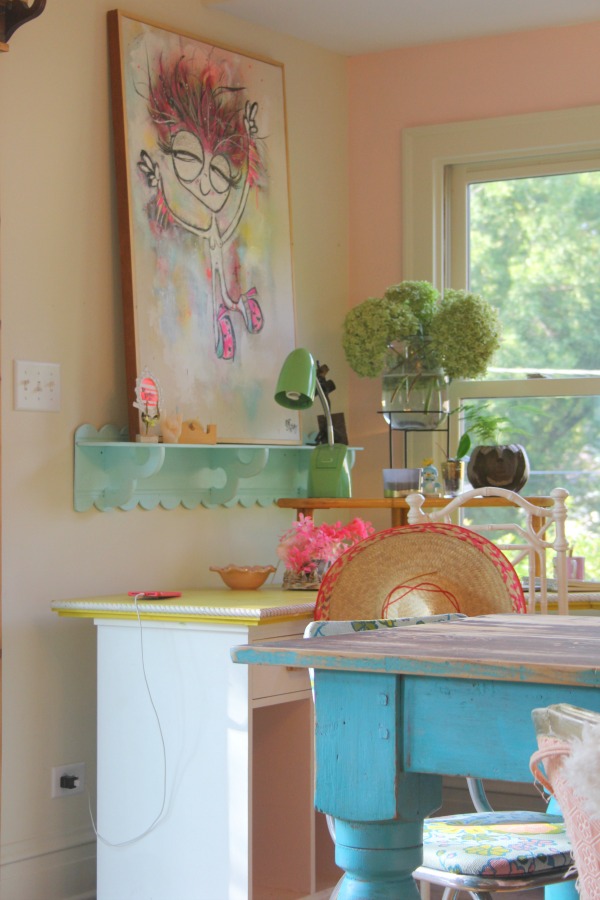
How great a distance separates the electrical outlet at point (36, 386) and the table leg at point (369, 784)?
1.62 meters

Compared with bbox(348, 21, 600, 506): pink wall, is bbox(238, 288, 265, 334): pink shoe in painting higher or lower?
lower

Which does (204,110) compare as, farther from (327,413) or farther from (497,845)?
(497,845)

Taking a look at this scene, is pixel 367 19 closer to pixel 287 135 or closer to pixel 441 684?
pixel 287 135

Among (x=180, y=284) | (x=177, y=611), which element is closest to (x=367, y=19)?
(x=180, y=284)

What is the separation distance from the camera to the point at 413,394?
11.7ft

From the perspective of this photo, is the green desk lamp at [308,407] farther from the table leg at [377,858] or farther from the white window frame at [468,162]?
the table leg at [377,858]

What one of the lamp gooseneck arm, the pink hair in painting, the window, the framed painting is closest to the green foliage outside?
the window

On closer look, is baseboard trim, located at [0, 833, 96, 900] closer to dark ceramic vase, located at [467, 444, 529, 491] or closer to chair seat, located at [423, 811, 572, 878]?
chair seat, located at [423, 811, 572, 878]

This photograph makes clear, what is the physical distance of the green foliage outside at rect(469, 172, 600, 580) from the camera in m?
3.59

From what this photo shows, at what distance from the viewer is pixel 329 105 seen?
3854 millimetres

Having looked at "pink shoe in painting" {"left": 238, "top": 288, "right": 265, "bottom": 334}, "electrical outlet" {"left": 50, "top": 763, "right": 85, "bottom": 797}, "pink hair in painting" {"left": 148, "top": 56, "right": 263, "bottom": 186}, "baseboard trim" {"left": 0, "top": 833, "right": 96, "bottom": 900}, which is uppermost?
"pink hair in painting" {"left": 148, "top": 56, "right": 263, "bottom": 186}

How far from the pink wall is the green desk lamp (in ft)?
1.47

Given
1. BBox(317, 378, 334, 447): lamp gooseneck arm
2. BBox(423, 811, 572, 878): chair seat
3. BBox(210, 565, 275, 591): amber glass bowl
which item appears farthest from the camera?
BBox(317, 378, 334, 447): lamp gooseneck arm

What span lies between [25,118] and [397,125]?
55.8 inches
